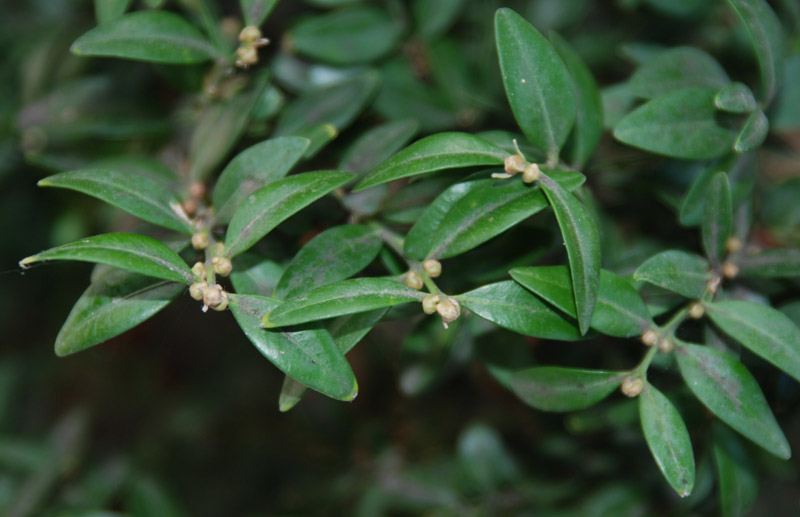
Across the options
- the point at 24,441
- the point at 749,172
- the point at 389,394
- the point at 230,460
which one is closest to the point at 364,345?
the point at 389,394

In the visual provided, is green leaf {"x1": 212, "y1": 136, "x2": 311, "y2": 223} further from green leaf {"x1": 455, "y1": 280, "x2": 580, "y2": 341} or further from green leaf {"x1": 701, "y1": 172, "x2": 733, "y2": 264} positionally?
green leaf {"x1": 701, "y1": 172, "x2": 733, "y2": 264}

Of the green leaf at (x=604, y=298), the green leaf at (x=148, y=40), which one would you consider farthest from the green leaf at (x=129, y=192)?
the green leaf at (x=604, y=298)

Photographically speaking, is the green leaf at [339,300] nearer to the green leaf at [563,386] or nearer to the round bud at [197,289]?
the round bud at [197,289]

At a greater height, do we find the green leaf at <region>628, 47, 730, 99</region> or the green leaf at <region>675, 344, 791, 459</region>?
the green leaf at <region>628, 47, 730, 99</region>

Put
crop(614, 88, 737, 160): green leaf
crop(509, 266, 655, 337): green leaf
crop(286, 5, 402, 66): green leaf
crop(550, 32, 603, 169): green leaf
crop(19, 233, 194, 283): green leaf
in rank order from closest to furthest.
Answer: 1. crop(19, 233, 194, 283): green leaf
2. crop(509, 266, 655, 337): green leaf
3. crop(614, 88, 737, 160): green leaf
4. crop(550, 32, 603, 169): green leaf
5. crop(286, 5, 402, 66): green leaf

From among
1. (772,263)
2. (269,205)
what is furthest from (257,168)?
(772,263)

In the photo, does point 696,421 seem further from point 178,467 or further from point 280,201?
point 178,467

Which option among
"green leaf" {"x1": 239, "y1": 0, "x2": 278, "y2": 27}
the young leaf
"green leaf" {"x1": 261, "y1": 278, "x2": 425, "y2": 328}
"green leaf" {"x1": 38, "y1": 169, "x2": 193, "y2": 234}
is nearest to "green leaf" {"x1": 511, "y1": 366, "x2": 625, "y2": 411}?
the young leaf
